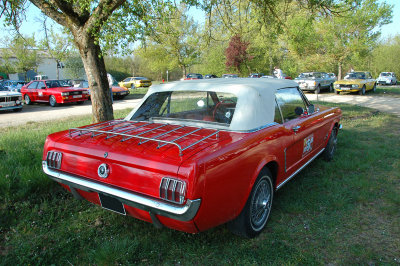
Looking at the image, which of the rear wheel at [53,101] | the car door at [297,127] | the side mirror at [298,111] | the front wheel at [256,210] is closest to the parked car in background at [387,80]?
the rear wheel at [53,101]

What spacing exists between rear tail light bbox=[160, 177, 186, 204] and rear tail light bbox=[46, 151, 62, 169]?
124 cm

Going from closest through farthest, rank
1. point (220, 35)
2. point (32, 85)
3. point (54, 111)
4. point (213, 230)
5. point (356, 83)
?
point (213, 230) → point (54, 111) → point (220, 35) → point (32, 85) → point (356, 83)

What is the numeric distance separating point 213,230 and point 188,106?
4.81 feet

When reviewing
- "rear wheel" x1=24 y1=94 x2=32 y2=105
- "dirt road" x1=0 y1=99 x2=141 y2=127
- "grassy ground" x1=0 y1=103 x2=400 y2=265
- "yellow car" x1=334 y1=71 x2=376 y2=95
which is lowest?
"grassy ground" x1=0 y1=103 x2=400 y2=265

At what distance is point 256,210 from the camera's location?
2.81 m

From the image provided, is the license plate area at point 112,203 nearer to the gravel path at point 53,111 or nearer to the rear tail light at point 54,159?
the rear tail light at point 54,159

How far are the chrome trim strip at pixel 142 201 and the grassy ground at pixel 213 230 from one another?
554 mm

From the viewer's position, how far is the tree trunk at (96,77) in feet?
18.4

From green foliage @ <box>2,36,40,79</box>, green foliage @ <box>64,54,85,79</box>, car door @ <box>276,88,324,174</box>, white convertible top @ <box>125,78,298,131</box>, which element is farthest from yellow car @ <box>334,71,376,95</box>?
green foliage @ <box>2,36,40,79</box>

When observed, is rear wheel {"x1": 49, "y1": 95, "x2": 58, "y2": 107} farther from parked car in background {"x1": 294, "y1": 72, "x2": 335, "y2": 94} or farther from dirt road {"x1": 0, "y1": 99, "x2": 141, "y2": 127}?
parked car in background {"x1": 294, "y1": 72, "x2": 335, "y2": 94}

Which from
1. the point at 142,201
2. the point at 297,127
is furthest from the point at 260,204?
the point at 142,201

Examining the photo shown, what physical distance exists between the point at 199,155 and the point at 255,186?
0.82 metres

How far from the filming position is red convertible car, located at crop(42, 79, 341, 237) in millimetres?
2129

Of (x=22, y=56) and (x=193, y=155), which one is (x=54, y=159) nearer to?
(x=193, y=155)
